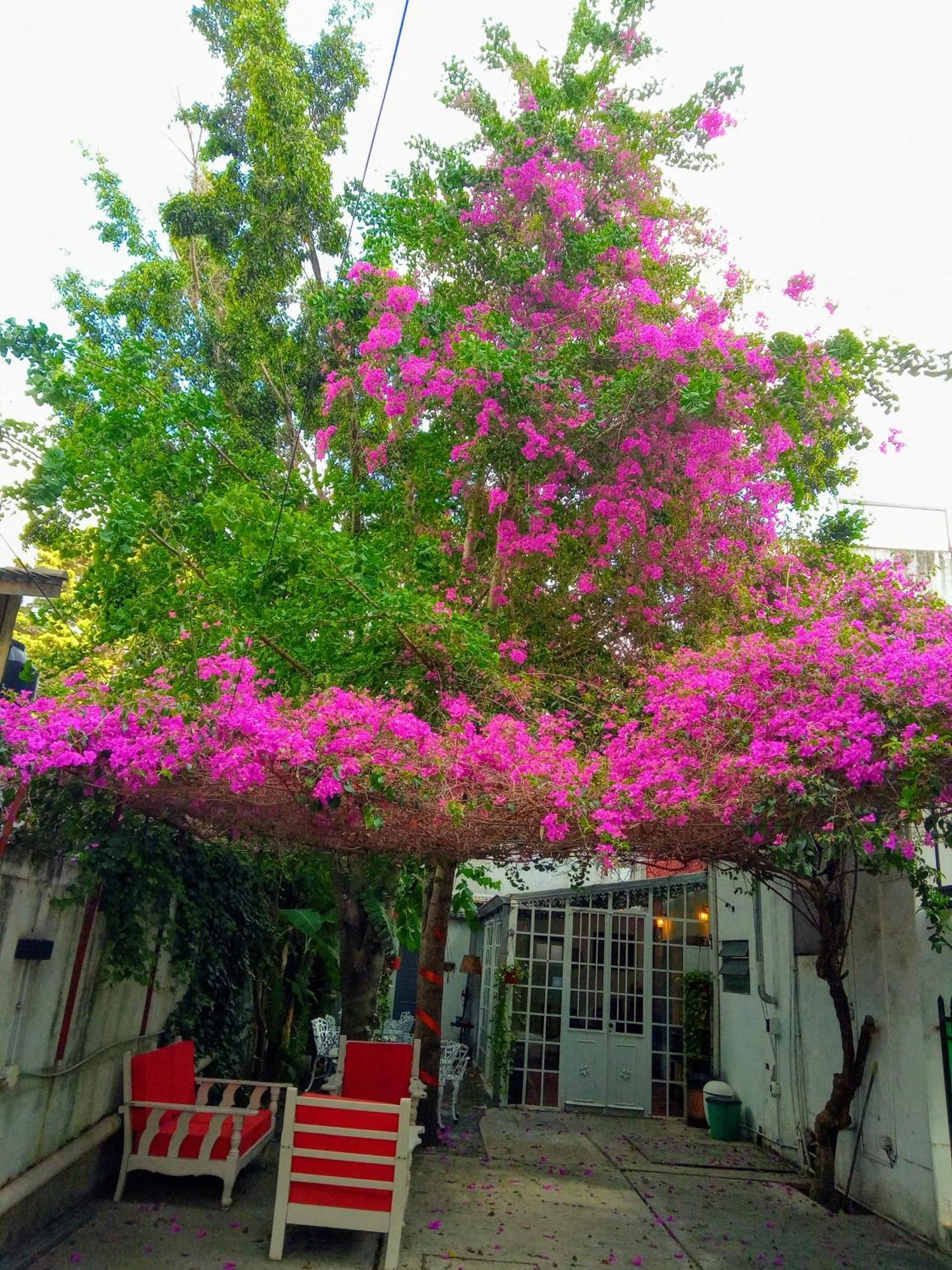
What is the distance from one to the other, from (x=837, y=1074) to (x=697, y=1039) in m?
4.90

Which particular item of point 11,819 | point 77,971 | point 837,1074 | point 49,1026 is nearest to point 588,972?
point 837,1074

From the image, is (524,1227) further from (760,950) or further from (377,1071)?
(760,950)

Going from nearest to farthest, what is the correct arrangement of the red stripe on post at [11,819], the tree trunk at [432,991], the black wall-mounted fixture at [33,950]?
the red stripe on post at [11,819]
the black wall-mounted fixture at [33,950]
the tree trunk at [432,991]

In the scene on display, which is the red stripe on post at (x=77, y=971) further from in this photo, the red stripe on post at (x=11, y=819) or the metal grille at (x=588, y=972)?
the metal grille at (x=588, y=972)

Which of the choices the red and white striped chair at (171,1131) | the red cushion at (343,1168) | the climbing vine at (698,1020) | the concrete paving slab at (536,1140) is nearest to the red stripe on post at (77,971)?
the red and white striped chair at (171,1131)

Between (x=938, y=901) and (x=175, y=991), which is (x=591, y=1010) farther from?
(x=938, y=901)

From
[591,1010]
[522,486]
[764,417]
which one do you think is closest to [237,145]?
[522,486]

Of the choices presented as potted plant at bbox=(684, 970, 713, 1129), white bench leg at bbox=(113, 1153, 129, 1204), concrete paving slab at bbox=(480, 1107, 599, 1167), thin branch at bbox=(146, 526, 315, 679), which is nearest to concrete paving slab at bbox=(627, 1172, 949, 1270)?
concrete paving slab at bbox=(480, 1107, 599, 1167)

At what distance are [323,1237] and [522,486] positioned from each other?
6.38 meters

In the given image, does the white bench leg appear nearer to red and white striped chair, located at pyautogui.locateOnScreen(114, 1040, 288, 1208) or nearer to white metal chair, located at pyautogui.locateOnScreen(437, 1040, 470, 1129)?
red and white striped chair, located at pyautogui.locateOnScreen(114, 1040, 288, 1208)

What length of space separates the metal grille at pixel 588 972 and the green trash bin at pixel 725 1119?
6.59 feet

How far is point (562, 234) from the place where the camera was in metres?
9.24

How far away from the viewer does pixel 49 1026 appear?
5.39 m

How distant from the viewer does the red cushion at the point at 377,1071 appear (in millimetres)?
7465
